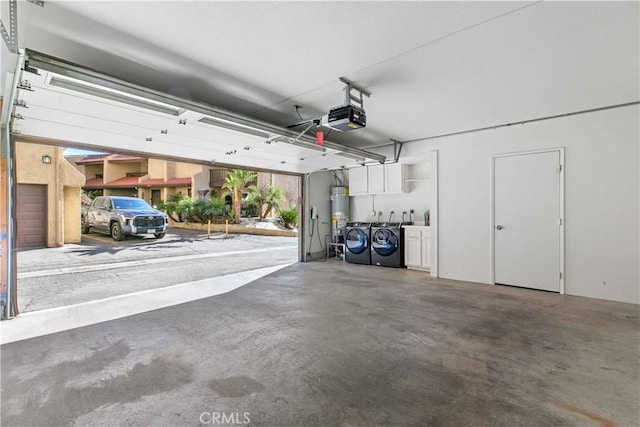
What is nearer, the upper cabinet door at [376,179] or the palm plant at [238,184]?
the upper cabinet door at [376,179]

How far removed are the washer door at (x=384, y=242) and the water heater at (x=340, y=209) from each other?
1.09m

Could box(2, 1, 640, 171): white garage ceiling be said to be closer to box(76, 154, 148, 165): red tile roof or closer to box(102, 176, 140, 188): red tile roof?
box(102, 176, 140, 188): red tile roof

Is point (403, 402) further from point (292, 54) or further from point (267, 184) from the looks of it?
point (267, 184)

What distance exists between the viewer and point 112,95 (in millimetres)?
2936

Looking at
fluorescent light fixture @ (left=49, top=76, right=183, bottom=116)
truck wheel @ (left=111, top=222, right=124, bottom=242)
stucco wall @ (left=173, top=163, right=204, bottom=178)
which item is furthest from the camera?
stucco wall @ (left=173, top=163, right=204, bottom=178)

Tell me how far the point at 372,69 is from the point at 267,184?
14579mm

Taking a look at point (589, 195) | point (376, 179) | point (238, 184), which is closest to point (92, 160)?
point (238, 184)

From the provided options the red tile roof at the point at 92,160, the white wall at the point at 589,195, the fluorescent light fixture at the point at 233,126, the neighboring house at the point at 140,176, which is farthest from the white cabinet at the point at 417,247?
the red tile roof at the point at 92,160

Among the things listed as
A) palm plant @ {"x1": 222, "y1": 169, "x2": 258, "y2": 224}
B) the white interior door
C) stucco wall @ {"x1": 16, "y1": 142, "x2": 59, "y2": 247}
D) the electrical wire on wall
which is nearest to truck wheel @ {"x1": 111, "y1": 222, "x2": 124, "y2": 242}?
stucco wall @ {"x1": 16, "y1": 142, "x2": 59, "y2": 247}

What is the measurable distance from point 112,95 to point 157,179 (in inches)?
684

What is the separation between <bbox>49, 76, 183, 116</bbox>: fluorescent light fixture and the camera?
2.65 meters

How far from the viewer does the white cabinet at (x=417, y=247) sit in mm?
6277

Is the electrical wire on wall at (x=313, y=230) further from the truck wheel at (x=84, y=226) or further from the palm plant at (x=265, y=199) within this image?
the truck wheel at (x=84, y=226)

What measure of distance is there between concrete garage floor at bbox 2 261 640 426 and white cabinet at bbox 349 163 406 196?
10.9 feet
